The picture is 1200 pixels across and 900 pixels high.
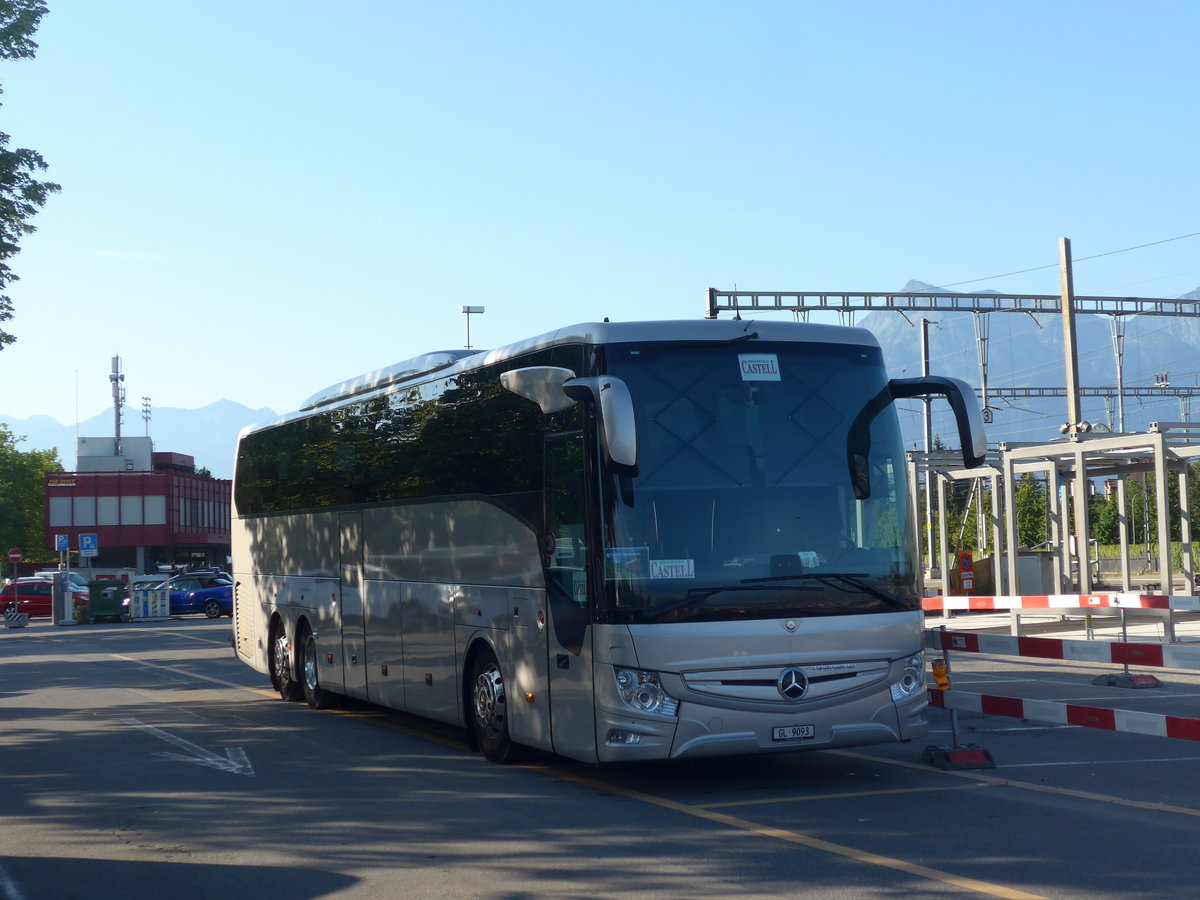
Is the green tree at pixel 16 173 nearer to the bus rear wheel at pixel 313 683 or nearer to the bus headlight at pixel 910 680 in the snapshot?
the bus rear wheel at pixel 313 683

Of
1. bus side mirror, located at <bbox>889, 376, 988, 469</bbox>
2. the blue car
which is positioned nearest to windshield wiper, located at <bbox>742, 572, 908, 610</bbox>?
bus side mirror, located at <bbox>889, 376, 988, 469</bbox>

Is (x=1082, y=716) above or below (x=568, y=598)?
below

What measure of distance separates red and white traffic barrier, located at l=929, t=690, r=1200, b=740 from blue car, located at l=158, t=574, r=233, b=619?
40542 mm

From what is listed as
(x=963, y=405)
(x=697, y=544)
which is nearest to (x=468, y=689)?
(x=697, y=544)

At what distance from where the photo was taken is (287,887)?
722 centimetres

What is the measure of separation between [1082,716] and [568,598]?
3.69 meters

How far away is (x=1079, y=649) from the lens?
10.4 meters

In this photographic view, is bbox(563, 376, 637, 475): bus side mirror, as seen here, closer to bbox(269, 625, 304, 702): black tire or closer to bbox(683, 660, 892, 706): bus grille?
bbox(683, 660, 892, 706): bus grille

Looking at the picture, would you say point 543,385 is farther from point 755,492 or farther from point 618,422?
point 755,492

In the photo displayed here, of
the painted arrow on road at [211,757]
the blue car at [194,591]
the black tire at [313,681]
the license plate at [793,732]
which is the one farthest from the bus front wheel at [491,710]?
the blue car at [194,591]

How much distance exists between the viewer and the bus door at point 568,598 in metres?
9.54

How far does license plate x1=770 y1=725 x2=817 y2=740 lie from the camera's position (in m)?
9.23

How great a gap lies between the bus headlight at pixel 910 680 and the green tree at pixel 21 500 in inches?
3543

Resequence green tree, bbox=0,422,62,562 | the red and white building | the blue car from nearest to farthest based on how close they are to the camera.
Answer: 1. the blue car
2. the red and white building
3. green tree, bbox=0,422,62,562
